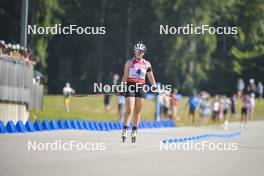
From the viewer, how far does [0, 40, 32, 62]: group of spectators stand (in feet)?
90.3

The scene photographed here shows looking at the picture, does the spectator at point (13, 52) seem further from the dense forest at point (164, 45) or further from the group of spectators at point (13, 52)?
the dense forest at point (164, 45)

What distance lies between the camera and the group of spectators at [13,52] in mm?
27516

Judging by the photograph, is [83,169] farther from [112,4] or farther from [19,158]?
[112,4]

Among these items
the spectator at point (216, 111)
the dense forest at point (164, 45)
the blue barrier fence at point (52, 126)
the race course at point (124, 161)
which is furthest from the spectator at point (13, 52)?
the dense forest at point (164, 45)

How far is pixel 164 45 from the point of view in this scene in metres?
69.0

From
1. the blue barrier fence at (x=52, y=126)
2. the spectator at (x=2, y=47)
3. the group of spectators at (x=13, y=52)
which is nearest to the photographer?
the blue barrier fence at (x=52, y=126)

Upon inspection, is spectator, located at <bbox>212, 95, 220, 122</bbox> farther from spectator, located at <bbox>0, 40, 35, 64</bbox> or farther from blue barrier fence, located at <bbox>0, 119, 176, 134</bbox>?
spectator, located at <bbox>0, 40, 35, 64</bbox>

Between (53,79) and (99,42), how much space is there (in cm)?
452

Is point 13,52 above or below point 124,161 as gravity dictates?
above

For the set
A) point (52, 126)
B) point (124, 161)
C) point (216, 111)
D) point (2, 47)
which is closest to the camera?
point (124, 161)

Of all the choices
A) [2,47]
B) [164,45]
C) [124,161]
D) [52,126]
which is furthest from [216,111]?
[124,161]

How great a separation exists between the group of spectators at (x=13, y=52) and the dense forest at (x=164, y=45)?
3586 cm

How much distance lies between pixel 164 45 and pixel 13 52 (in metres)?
40.7

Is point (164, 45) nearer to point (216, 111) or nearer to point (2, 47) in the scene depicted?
point (216, 111)
